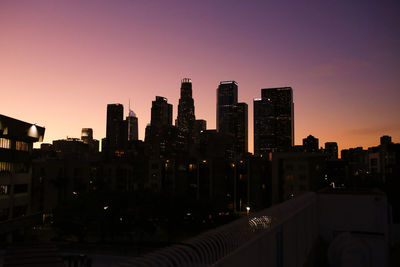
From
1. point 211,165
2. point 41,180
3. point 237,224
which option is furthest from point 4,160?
point 211,165

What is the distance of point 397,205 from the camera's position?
109 feet

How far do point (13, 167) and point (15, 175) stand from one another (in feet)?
4.01

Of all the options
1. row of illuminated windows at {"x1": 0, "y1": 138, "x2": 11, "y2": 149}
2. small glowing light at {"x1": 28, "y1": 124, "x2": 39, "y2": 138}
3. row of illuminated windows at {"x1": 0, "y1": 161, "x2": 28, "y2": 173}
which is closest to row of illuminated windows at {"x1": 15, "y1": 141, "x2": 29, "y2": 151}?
small glowing light at {"x1": 28, "y1": 124, "x2": 39, "y2": 138}

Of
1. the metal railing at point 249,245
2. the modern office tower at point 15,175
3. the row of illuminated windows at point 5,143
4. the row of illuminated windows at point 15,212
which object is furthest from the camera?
the row of illuminated windows at point 5,143

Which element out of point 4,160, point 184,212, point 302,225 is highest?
point 4,160

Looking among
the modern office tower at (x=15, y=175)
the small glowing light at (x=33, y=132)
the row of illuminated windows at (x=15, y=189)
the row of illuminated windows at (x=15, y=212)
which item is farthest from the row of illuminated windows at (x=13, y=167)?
the row of illuminated windows at (x=15, y=212)

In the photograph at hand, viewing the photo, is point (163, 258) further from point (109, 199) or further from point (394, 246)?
point (109, 199)

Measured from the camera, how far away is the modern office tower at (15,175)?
165 ft

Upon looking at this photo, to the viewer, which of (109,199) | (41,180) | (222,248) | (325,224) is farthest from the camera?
(41,180)

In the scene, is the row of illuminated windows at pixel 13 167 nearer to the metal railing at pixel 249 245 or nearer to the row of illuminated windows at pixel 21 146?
the row of illuminated windows at pixel 21 146

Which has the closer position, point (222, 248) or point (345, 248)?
point (222, 248)

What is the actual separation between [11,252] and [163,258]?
100 inches

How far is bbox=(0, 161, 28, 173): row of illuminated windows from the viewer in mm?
50419

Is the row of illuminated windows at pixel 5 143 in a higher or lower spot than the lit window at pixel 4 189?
higher
